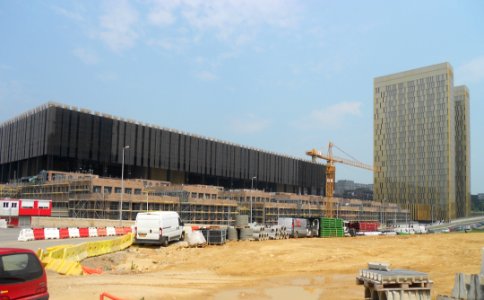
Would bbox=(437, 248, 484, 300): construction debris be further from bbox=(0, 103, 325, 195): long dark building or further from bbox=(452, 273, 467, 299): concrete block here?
bbox=(0, 103, 325, 195): long dark building

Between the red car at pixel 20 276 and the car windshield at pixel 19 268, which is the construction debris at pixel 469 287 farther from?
the car windshield at pixel 19 268

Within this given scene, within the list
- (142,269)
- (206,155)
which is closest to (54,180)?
(206,155)

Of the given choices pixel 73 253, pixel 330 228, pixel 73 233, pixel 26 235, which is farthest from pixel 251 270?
pixel 330 228

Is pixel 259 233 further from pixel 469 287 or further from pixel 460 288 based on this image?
pixel 469 287

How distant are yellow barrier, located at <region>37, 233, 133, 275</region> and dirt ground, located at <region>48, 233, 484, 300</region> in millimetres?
642

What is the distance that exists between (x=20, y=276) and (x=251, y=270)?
1671cm

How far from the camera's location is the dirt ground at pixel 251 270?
16.4 metres

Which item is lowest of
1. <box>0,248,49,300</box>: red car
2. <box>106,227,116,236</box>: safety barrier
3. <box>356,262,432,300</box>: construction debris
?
<box>106,227,116,236</box>: safety barrier

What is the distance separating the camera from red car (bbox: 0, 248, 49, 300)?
888cm

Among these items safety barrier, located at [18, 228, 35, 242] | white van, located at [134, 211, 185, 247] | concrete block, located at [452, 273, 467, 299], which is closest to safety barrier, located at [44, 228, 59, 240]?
safety barrier, located at [18, 228, 35, 242]

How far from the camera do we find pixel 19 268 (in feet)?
30.6

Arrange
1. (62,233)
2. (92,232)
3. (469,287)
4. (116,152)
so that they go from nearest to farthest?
(469,287), (62,233), (92,232), (116,152)

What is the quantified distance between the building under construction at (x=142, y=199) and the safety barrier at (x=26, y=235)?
19.4 m

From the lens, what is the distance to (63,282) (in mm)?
16797
